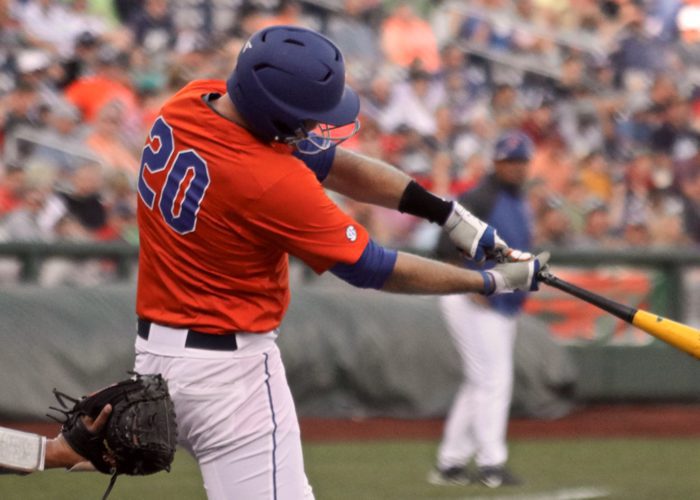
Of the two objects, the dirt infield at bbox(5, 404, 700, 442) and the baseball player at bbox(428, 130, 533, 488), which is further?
Result: the dirt infield at bbox(5, 404, 700, 442)

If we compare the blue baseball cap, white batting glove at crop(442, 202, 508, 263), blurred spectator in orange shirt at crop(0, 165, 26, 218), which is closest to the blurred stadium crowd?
blurred spectator in orange shirt at crop(0, 165, 26, 218)

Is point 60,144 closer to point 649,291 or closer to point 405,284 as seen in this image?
point 649,291

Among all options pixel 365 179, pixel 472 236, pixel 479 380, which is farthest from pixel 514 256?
pixel 479 380

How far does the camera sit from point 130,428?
4207 millimetres

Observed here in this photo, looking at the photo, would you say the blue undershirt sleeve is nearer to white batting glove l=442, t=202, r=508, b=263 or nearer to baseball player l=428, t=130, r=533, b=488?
white batting glove l=442, t=202, r=508, b=263

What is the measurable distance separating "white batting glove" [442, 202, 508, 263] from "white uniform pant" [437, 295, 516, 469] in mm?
3639

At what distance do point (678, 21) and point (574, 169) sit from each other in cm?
359

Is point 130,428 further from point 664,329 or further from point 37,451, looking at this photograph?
point 664,329

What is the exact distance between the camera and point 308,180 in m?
4.23

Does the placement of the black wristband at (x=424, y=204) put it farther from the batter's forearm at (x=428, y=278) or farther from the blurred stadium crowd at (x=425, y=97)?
the blurred stadium crowd at (x=425, y=97)

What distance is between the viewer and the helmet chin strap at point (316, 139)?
432 centimetres

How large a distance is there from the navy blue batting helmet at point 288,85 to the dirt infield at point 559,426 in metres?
5.71

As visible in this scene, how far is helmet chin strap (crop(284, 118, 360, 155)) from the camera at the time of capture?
432cm

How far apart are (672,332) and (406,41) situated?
1009 centimetres
